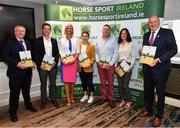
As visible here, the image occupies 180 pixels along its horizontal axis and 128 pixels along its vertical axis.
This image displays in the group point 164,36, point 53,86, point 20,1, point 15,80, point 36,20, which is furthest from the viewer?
point 36,20

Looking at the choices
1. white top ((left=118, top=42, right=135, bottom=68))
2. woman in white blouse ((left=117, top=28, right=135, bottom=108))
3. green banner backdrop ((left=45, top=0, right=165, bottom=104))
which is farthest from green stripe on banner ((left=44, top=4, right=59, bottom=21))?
white top ((left=118, top=42, right=135, bottom=68))

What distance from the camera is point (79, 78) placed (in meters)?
4.34

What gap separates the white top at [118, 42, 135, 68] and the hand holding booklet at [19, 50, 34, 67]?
1623 millimetres

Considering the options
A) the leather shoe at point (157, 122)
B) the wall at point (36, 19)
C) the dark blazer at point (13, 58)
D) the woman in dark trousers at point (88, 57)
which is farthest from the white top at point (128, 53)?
the dark blazer at point (13, 58)

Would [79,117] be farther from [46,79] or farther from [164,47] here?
[164,47]

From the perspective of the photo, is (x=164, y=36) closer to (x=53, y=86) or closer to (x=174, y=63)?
(x=174, y=63)

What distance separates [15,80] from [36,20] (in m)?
2.36

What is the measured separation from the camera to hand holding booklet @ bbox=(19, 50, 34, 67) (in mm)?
3269

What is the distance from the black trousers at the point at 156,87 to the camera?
2.93 metres

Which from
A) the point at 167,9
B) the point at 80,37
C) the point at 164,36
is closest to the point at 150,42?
the point at 164,36

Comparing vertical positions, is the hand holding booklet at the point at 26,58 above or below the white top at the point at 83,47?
below

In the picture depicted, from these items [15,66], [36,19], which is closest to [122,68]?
[15,66]

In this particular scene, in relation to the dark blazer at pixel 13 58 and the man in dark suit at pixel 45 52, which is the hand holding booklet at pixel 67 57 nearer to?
the man in dark suit at pixel 45 52

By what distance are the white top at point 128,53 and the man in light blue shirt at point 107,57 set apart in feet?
0.37
